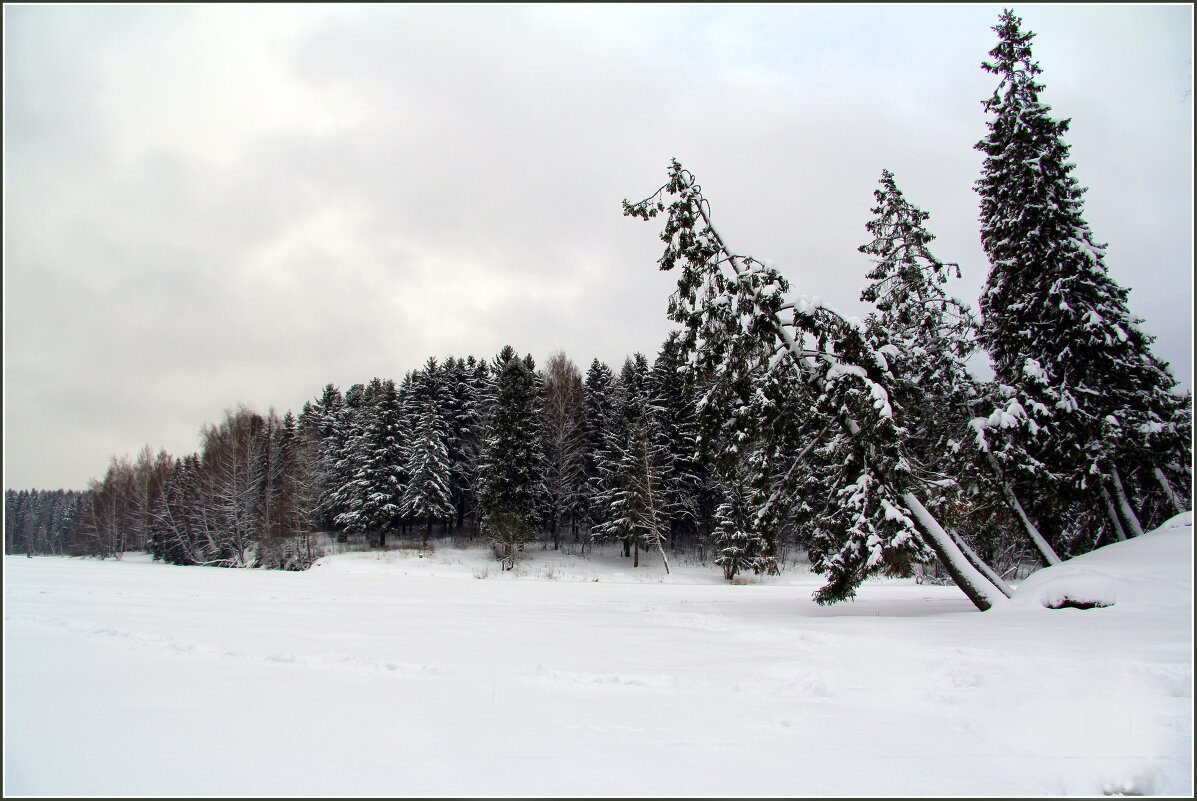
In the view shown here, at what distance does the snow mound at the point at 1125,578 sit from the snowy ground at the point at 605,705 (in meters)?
0.06

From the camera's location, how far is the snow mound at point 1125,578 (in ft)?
29.1

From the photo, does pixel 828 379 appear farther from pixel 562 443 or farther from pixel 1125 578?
pixel 562 443

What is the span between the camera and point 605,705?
468 cm

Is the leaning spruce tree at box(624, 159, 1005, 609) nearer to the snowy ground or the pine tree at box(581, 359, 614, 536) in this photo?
the snowy ground

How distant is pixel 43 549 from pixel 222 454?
89.0 metres

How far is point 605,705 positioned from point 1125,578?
986 centimetres

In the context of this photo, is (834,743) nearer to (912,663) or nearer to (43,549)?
(912,663)

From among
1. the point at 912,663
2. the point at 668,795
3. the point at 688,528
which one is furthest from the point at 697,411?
the point at 688,528

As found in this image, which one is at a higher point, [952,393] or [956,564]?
[952,393]

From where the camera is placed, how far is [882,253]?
15.3 metres

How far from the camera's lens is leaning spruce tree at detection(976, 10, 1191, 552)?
42.1 feet

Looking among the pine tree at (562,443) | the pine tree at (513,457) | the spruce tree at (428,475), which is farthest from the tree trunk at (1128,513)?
the spruce tree at (428,475)

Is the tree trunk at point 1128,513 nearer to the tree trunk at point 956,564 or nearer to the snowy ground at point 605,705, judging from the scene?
the tree trunk at point 956,564

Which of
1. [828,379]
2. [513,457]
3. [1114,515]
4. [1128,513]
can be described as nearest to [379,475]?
[513,457]
